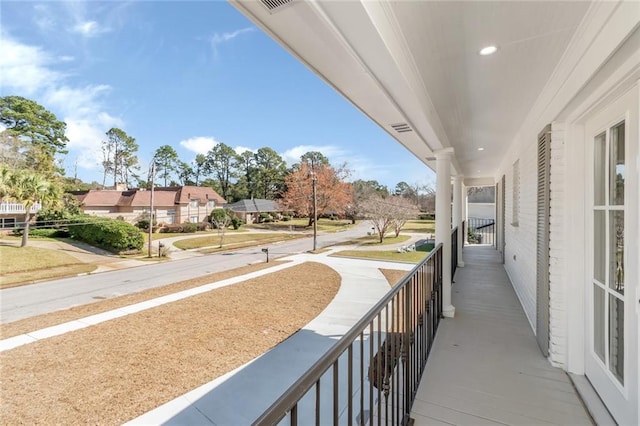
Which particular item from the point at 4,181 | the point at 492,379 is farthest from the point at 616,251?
the point at 4,181

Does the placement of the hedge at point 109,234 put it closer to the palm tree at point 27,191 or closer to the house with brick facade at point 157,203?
the house with brick facade at point 157,203

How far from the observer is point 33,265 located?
35.0ft

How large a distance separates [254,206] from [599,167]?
27.2 m

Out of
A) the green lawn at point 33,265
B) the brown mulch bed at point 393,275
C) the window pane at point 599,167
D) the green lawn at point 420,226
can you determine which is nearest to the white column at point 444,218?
the window pane at point 599,167

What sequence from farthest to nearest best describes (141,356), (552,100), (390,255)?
1. (390,255)
2. (141,356)
3. (552,100)

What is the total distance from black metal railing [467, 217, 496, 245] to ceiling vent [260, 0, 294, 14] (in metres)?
9.72

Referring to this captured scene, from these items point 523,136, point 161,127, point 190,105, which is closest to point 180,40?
point 190,105

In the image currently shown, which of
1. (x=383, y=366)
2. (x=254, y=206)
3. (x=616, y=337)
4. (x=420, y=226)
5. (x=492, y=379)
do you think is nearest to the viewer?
(x=383, y=366)

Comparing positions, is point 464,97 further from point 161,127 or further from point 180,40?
point 161,127

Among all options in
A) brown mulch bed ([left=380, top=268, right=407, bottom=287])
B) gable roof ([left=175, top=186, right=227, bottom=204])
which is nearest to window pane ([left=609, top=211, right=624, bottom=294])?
brown mulch bed ([left=380, top=268, right=407, bottom=287])

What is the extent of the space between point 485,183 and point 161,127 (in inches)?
834

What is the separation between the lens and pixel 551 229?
6.61 feet

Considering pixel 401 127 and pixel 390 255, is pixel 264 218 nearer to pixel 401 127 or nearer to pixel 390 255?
pixel 390 255

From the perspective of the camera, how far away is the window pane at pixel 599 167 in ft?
5.40
